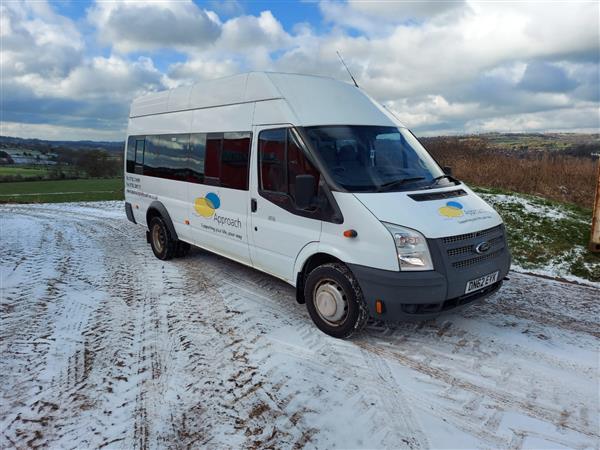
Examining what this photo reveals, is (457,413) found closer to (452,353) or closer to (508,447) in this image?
(508,447)

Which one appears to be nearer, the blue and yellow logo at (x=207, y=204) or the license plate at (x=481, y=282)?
the license plate at (x=481, y=282)

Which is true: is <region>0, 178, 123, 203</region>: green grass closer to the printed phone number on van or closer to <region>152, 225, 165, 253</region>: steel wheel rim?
<region>152, 225, 165, 253</region>: steel wheel rim

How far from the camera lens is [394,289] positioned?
12.9ft

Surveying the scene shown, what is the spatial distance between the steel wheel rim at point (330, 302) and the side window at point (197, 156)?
107 inches

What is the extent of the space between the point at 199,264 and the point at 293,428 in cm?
460

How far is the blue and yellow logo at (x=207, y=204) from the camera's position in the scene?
6.00m

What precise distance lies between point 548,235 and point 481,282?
5.40m

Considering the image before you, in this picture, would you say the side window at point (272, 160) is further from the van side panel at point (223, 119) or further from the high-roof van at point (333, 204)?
the van side panel at point (223, 119)

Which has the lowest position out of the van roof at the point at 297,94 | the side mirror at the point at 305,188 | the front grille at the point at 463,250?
the front grille at the point at 463,250

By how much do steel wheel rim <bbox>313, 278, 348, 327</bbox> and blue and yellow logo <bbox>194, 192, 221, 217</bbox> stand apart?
2158 mm

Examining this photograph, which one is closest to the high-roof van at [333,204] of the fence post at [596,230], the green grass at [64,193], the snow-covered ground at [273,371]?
the snow-covered ground at [273,371]

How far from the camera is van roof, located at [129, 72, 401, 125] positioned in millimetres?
4910

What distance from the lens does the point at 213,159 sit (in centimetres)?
598

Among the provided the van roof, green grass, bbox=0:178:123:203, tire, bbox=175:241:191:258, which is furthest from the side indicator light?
green grass, bbox=0:178:123:203
